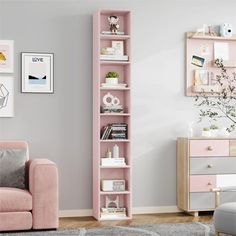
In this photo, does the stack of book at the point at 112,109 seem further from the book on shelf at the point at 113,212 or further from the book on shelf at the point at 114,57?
the book on shelf at the point at 113,212

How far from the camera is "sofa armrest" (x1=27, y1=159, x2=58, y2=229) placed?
18.2 ft

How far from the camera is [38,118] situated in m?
6.41

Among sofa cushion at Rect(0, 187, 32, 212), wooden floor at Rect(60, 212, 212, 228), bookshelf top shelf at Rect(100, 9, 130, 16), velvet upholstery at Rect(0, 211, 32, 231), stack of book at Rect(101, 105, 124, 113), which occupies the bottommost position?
wooden floor at Rect(60, 212, 212, 228)

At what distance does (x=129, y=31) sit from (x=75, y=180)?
175 centimetres

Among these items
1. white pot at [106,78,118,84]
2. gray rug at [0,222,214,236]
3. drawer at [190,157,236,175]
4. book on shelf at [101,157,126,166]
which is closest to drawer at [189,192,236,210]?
drawer at [190,157,236,175]

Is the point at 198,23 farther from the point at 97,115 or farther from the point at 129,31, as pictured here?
the point at 97,115

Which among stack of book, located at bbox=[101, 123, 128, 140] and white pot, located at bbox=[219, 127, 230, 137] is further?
white pot, located at bbox=[219, 127, 230, 137]

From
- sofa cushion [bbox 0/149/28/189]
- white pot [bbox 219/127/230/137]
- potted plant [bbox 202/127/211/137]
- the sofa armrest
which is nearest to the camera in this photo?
the sofa armrest

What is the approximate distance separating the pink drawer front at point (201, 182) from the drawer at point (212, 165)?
0.04 m

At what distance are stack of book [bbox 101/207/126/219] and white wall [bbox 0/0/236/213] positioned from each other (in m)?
0.28

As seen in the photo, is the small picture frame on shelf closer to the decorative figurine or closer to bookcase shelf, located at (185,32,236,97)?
the decorative figurine

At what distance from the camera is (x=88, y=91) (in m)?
6.54

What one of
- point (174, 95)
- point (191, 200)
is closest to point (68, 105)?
point (174, 95)

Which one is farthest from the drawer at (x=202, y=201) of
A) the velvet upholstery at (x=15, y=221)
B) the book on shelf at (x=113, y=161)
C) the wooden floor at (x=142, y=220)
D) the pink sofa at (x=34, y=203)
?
the velvet upholstery at (x=15, y=221)
